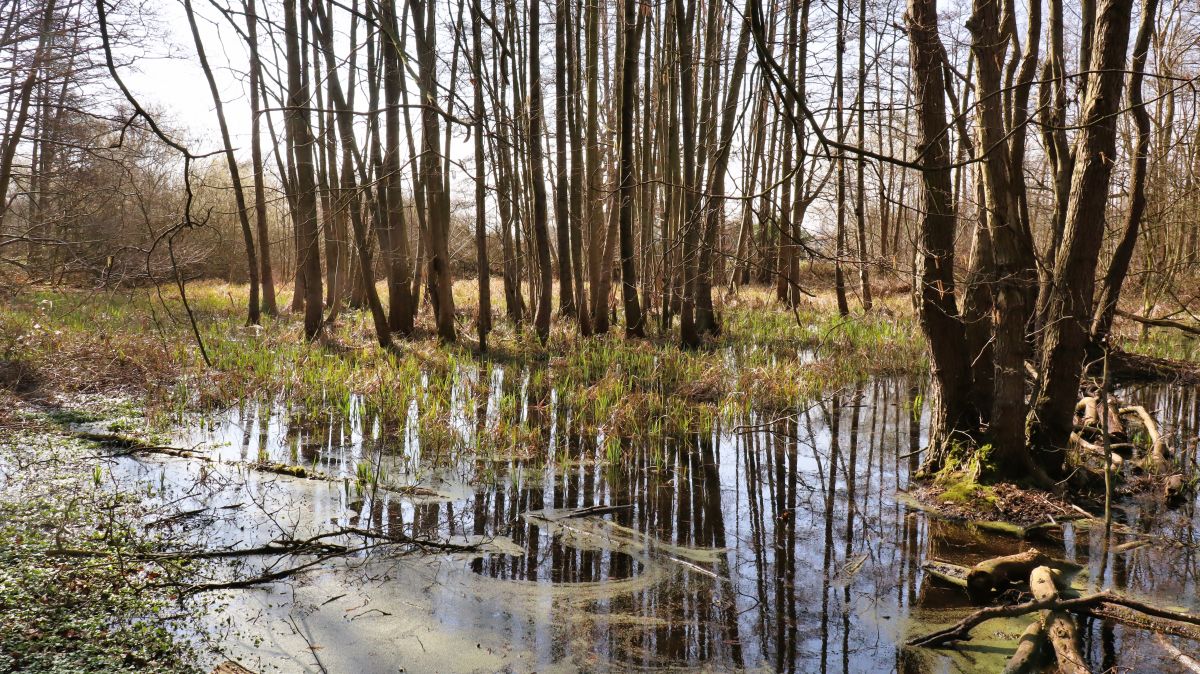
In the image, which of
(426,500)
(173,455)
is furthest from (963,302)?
(173,455)

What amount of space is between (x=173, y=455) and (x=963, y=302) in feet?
21.2

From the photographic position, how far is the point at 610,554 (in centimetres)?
478

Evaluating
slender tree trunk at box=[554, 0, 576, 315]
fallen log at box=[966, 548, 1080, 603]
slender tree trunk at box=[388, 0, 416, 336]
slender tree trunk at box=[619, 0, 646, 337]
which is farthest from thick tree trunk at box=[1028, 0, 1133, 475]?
slender tree trunk at box=[388, 0, 416, 336]

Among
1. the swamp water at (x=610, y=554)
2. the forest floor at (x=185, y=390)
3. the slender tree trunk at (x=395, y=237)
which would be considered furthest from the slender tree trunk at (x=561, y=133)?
the swamp water at (x=610, y=554)

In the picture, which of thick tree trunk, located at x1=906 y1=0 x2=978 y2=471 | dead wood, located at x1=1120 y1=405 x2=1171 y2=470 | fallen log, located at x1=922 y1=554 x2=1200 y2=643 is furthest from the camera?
dead wood, located at x1=1120 y1=405 x2=1171 y2=470

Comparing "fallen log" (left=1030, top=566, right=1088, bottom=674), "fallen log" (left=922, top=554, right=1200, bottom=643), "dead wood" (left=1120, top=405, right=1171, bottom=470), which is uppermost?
"dead wood" (left=1120, top=405, right=1171, bottom=470)

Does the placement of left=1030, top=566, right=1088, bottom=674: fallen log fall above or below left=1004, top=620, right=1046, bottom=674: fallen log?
above

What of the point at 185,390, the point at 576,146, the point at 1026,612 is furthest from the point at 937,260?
the point at 576,146

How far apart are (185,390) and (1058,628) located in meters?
8.31

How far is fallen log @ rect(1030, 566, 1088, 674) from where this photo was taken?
325 centimetres

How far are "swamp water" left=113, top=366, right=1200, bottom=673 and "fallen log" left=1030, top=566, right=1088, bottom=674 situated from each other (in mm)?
179

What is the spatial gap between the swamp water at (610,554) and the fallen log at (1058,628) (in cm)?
18

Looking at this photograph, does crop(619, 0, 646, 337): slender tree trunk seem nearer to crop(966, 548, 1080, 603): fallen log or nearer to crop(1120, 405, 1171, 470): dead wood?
crop(1120, 405, 1171, 470): dead wood

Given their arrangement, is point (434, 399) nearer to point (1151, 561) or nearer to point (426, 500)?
point (426, 500)
